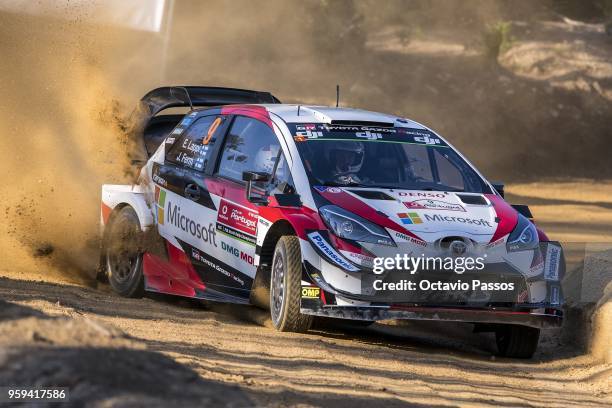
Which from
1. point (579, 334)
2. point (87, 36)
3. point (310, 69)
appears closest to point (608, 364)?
point (579, 334)

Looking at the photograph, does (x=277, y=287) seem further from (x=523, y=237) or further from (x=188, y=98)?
(x=188, y=98)

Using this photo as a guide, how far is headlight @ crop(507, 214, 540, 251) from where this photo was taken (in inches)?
332

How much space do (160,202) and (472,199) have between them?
2.71m

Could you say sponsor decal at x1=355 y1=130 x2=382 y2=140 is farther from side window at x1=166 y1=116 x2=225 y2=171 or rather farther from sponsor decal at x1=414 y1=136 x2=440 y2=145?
side window at x1=166 y1=116 x2=225 y2=171

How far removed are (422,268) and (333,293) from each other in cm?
57

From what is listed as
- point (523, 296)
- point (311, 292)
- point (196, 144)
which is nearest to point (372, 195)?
point (311, 292)

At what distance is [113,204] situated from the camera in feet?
36.0

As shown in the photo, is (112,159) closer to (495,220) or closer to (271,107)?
(271,107)

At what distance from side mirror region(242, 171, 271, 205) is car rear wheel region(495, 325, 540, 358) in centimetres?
183

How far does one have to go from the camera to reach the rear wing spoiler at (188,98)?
37.5ft


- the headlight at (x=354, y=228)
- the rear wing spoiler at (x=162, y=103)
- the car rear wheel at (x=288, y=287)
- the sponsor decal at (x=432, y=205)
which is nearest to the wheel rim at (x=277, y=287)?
the car rear wheel at (x=288, y=287)

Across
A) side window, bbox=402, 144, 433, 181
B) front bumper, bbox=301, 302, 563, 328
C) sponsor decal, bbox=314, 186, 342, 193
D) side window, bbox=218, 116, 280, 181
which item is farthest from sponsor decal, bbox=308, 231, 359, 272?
side window, bbox=402, 144, 433, 181

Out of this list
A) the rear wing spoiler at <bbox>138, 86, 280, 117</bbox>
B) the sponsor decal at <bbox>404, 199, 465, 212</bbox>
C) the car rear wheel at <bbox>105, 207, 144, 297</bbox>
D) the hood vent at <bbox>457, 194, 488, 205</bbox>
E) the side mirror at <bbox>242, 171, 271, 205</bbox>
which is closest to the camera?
the sponsor decal at <bbox>404, 199, 465, 212</bbox>

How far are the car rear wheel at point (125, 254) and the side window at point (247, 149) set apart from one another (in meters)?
1.27
